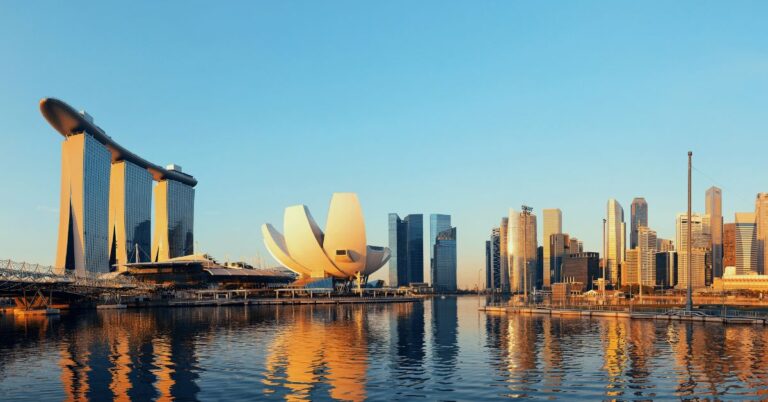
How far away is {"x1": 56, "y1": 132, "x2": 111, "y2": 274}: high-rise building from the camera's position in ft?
514

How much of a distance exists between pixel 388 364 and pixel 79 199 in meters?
144

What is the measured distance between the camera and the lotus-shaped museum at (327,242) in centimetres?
15300

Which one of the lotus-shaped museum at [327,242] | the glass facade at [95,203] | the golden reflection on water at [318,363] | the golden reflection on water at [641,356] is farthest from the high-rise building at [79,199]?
the golden reflection on water at [641,356]

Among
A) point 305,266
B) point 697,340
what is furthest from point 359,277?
point 697,340

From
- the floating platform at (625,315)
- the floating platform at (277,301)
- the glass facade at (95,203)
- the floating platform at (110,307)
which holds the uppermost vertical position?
the glass facade at (95,203)

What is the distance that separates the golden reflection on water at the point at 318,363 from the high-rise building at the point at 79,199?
122249 mm

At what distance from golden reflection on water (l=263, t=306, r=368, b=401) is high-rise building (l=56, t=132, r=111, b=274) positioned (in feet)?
401

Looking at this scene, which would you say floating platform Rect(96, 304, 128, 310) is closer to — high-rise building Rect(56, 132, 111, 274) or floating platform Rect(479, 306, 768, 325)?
high-rise building Rect(56, 132, 111, 274)

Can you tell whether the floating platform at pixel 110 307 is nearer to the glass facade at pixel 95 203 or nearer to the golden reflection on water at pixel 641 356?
the glass facade at pixel 95 203

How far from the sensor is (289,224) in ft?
521

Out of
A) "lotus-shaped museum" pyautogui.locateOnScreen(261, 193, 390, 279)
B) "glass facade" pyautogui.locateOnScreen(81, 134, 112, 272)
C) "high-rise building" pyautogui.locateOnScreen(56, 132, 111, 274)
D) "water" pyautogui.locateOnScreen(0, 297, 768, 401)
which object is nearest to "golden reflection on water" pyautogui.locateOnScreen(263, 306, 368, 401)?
"water" pyautogui.locateOnScreen(0, 297, 768, 401)

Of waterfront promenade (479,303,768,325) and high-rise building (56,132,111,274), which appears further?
high-rise building (56,132,111,274)

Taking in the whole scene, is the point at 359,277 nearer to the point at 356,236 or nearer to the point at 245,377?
the point at 356,236

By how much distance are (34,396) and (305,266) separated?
14051 centimetres
